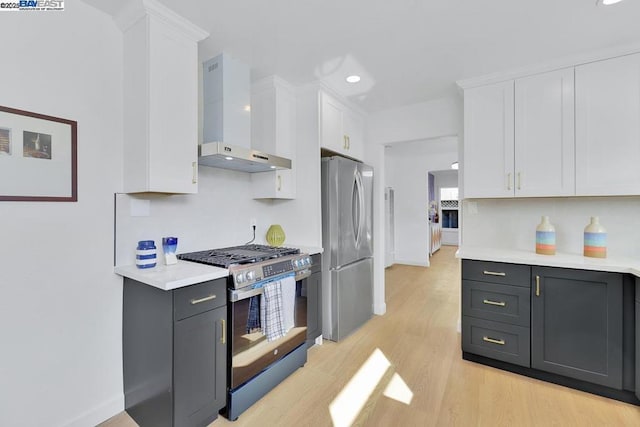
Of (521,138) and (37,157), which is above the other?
(521,138)

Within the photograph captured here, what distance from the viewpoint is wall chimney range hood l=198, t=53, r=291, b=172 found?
2111 millimetres

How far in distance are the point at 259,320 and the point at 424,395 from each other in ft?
A: 4.19

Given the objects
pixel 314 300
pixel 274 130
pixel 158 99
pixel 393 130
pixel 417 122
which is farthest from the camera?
pixel 393 130

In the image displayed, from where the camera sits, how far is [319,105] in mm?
2730

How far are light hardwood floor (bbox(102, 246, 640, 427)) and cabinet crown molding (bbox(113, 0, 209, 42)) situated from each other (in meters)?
2.49

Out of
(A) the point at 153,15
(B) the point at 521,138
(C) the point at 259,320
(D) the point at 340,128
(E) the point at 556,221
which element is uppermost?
(A) the point at 153,15

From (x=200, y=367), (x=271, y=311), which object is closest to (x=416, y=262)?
(x=271, y=311)

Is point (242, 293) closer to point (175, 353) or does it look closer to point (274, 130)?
point (175, 353)

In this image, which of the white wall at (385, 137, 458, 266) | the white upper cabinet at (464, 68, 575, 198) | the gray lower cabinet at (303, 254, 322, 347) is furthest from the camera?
the white wall at (385, 137, 458, 266)

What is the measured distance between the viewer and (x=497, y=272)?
2264 mm

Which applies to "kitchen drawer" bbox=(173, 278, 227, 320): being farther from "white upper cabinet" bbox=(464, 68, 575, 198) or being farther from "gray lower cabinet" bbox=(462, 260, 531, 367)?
"white upper cabinet" bbox=(464, 68, 575, 198)

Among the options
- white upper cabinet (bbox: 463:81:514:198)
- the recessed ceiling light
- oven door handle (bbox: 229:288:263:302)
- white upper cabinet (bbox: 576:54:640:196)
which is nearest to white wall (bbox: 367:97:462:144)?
white upper cabinet (bbox: 463:81:514:198)

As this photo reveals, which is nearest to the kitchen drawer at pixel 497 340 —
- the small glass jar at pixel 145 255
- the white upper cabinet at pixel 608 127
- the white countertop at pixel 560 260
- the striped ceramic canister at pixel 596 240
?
the white countertop at pixel 560 260

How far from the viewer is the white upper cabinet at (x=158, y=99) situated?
1.69 meters
